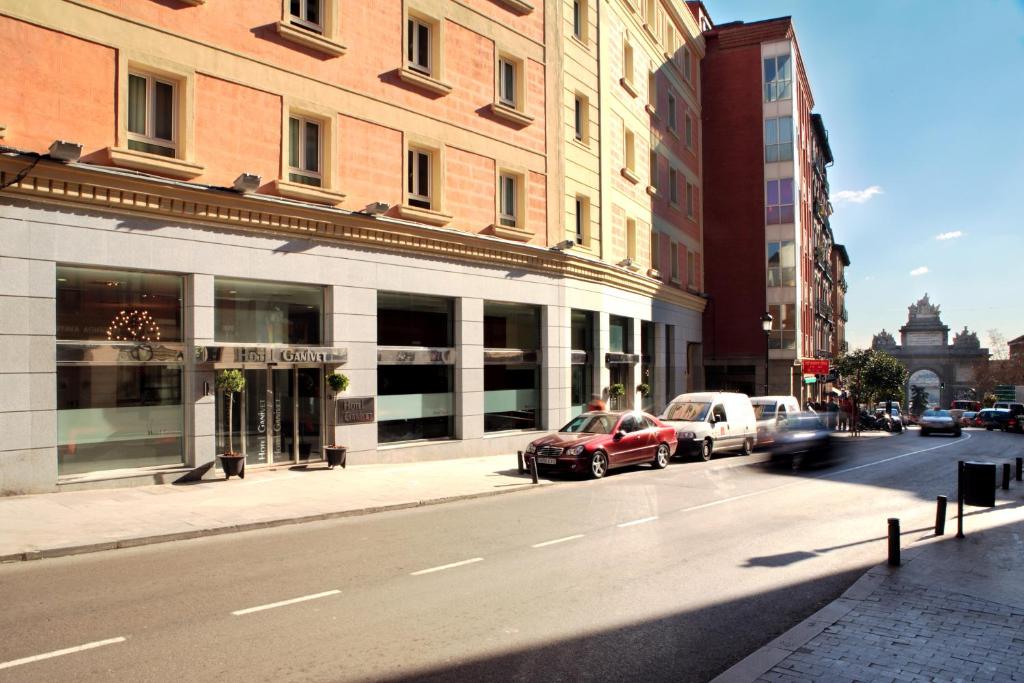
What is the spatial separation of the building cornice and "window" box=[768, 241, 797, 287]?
22.3m

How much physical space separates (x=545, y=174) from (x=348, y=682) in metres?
21.7

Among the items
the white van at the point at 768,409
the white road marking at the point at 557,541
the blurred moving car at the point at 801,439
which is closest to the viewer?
the white road marking at the point at 557,541

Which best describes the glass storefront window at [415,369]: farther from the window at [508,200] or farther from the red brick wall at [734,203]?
the red brick wall at [734,203]

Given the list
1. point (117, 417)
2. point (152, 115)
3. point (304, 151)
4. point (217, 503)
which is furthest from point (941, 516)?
point (152, 115)

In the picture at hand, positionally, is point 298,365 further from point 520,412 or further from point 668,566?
point 668,566

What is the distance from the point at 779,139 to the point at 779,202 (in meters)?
3.67

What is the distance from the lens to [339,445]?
1884cm

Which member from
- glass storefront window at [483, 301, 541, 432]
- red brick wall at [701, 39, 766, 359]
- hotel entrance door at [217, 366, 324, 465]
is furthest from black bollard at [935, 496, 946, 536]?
red brick wall at [701, 39, 766, 359]

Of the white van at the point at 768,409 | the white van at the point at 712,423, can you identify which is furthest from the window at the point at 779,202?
the white van at the point at 712,423

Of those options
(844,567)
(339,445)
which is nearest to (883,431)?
(339,445)

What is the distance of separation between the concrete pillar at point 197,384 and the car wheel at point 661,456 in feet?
36.4

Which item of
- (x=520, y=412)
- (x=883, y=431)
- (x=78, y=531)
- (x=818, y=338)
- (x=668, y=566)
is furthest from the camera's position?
(x=818, y=338)

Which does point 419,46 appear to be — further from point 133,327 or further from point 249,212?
point 133,327

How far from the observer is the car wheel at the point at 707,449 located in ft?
75.9
